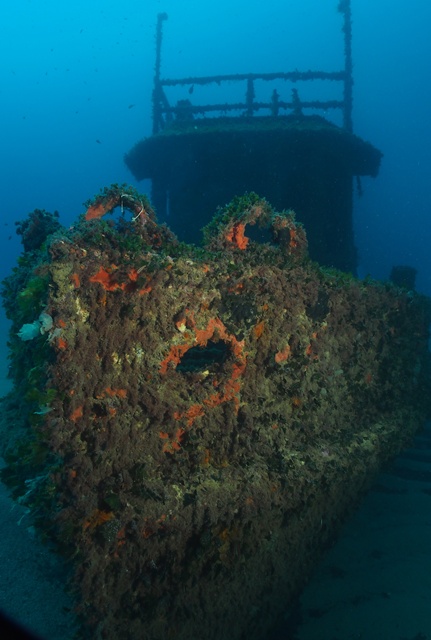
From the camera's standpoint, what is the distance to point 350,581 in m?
3.67

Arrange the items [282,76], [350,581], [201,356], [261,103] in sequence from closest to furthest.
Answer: [201,356] < [350,581] < [261,103] < [282,76]

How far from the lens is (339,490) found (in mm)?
3625

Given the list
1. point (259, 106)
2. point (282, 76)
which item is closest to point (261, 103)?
point (259, 106)

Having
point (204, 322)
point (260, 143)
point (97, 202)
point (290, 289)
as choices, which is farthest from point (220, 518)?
point (260, 143)

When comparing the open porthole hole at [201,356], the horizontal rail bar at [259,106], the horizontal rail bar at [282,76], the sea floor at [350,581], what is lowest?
the sea floor at [350,581]

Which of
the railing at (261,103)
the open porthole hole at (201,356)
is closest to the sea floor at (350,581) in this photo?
the open porthole hole at (201,356)

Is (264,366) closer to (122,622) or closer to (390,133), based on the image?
(122,622)

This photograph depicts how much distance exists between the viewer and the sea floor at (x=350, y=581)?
9.21 feet

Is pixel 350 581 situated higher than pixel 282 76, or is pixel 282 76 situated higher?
pixel 282 76

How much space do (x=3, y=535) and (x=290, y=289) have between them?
118 inches

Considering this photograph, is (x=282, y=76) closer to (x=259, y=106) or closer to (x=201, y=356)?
(x=259, y=106)

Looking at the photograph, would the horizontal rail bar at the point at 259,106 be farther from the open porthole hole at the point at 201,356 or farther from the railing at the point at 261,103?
the open porthole hole at the point at 201,356

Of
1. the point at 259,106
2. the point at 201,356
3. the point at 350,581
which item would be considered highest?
the point at 259,106

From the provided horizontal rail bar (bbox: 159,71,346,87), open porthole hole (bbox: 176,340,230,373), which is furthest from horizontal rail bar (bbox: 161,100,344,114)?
open porthole hole (bbox: 176,340,230,373)
